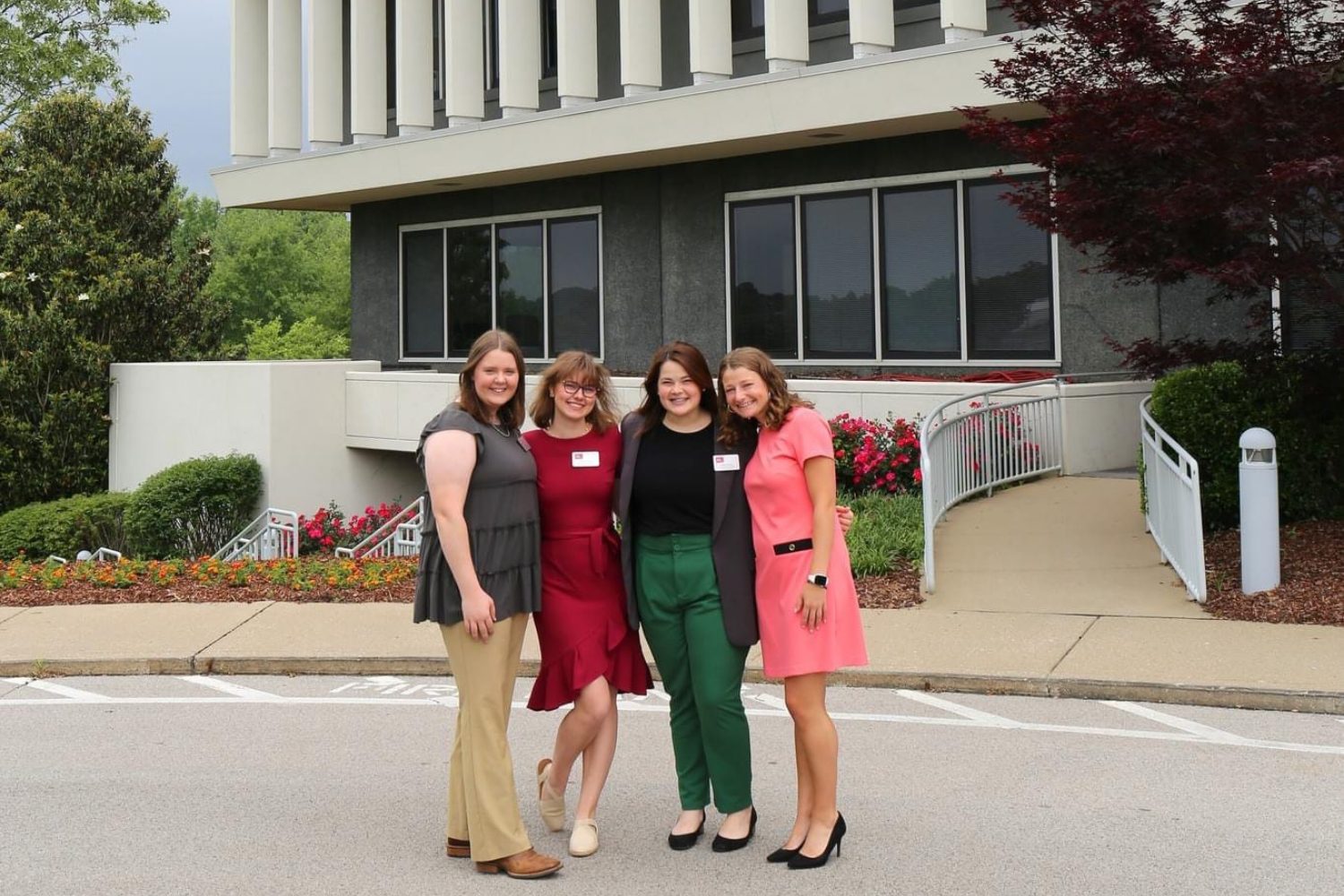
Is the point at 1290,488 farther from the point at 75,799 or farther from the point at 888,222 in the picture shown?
the point at 75,799

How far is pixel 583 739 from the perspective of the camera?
5.99 metres

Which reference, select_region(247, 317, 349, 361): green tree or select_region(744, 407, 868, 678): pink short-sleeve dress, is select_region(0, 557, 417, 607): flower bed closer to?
select_region(744, 407, 868, 678): pink short-sleeve dress

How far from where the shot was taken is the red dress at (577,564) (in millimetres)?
5844

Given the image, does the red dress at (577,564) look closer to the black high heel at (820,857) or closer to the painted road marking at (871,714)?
the black high heel at (820,857)

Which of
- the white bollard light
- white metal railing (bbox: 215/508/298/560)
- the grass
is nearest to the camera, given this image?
the white bollard light

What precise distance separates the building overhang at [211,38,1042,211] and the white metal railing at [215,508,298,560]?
5966 mm

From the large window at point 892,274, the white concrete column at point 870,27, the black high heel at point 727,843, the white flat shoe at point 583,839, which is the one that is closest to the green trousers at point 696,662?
the black high heel at point 727,843

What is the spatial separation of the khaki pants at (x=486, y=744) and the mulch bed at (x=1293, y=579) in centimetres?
627

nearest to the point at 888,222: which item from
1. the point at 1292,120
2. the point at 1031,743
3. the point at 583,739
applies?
the point at 1292,120

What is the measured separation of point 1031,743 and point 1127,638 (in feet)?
7.95

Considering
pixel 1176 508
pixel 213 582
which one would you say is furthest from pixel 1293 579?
pixel 213 582

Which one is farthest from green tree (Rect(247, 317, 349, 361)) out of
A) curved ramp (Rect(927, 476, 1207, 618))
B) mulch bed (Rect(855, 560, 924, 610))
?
mulch bed (Rect(855, 560, 924, 610))

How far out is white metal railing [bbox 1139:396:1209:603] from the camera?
34.6ft

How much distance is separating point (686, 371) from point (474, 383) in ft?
2.65
